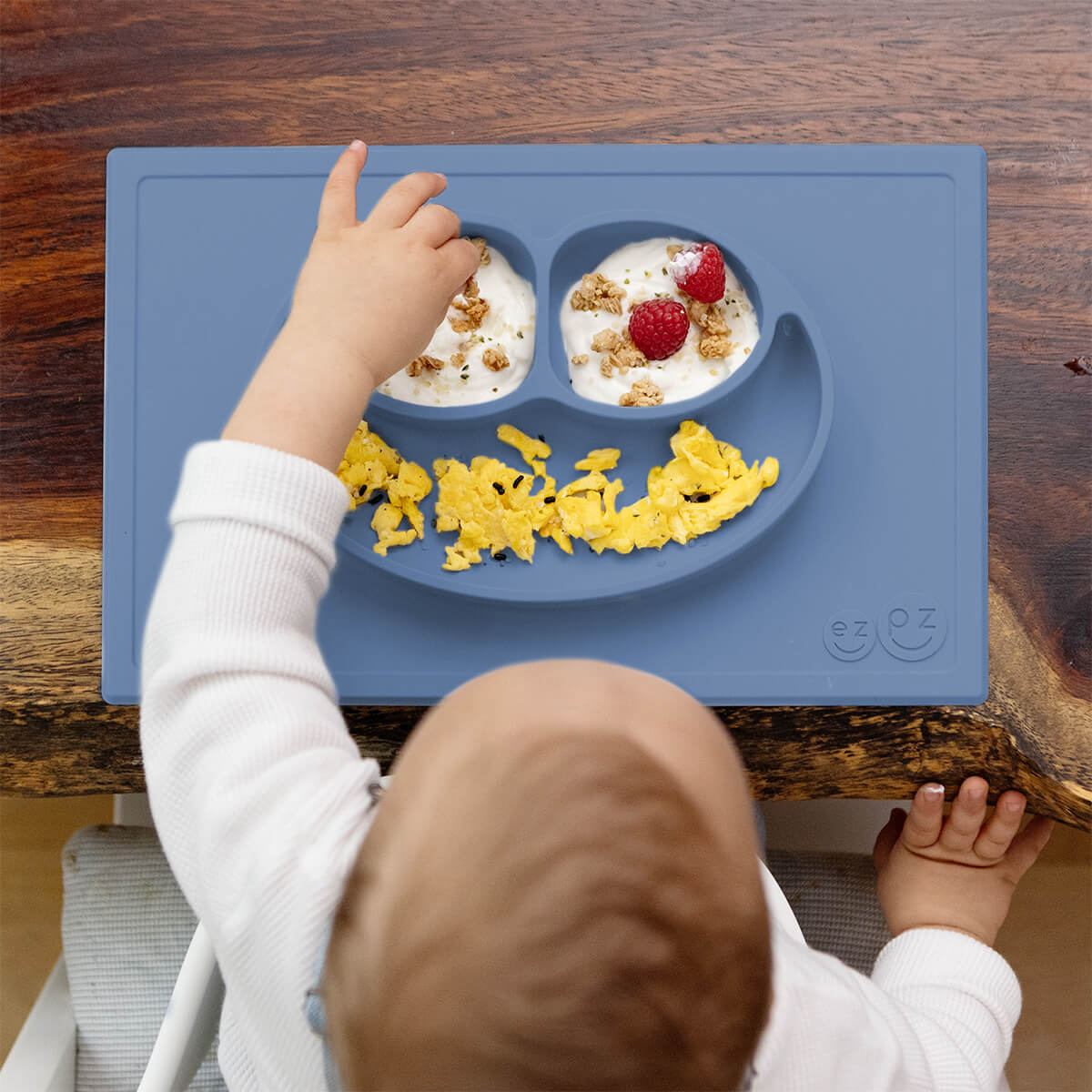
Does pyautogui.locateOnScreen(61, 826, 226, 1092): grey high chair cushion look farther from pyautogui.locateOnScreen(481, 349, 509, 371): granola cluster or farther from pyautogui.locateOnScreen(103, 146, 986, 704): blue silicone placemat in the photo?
pyautogui.locateOnScreen(481, 349, 509, 371): granola cluster

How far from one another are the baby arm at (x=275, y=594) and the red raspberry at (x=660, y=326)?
151mm

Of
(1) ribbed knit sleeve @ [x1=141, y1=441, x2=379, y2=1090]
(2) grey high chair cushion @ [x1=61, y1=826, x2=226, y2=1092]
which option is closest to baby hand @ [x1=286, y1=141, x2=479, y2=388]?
(1) ribbed knit sleeve @ [x1=141, y1=441, x2=379, y2=1090]

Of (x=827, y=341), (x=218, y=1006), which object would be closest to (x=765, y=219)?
(x=827, y=341)

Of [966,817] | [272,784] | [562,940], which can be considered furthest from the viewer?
[966,817]

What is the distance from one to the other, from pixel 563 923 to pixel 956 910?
53 centimetres

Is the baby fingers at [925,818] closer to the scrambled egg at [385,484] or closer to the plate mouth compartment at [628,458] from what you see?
the plate mouth compartment at [628,458]

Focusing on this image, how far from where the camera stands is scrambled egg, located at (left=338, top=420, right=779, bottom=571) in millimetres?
751

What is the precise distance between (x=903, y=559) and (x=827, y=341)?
0.18 m

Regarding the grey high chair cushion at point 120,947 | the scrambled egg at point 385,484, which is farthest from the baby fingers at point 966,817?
the grey high chair cushion at point 120,947

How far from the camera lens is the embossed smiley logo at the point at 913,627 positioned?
759mm

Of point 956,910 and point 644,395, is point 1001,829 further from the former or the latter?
point 644,395

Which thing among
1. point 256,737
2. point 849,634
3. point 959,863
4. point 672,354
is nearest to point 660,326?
point 672,354

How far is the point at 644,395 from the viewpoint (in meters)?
0.76

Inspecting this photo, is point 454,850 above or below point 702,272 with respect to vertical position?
below
